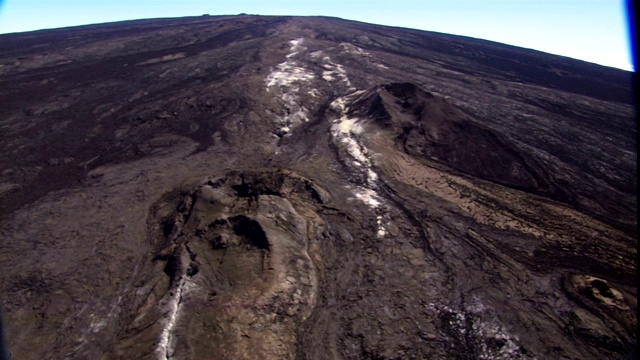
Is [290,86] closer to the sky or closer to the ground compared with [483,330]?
closer to the sky

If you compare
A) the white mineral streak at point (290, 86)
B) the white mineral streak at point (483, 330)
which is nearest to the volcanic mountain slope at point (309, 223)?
the white mineral streak at point (483, 330)

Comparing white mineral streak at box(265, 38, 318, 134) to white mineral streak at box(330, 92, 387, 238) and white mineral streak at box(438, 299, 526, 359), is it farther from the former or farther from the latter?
white mineral streak at box(438, 299, 526, 359)

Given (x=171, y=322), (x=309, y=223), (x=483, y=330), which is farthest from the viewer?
(x=309, y=223)

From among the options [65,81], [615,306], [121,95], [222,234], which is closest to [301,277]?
[222,234]

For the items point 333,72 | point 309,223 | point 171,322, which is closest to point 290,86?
point 333,72

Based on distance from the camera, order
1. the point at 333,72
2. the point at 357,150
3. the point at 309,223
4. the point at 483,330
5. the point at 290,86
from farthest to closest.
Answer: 1. the point at 333,72
2. the point at 290,86
3. the point at 357,150
4. the point at 309,223
5. the point at 483,330

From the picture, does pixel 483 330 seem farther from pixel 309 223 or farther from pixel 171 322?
pixel 171 322

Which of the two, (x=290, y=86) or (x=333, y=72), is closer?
(x=290, y=86)
